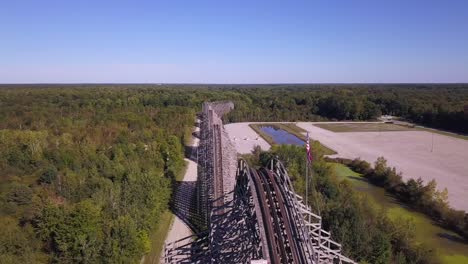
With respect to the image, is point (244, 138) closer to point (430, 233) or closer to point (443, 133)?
point (430, 233)

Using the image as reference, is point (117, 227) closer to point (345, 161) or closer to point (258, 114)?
point (345, 161)

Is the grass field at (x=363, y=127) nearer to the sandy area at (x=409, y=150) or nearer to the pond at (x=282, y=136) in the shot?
the sandy area at (x=409, y=150)

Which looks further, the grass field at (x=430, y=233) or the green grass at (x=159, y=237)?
the grass field at (x=430, y=233)

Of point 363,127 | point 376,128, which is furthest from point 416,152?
point 363,127

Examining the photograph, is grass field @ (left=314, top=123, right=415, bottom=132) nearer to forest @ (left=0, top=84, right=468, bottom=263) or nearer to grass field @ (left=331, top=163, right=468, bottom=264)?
forest @ (left=0, top=84, right=468, bottom=263)

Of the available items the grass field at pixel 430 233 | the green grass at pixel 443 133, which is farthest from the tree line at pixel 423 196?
the green grass at pixel 443 133

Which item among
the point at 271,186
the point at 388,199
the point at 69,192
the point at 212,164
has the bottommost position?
the point at 388,199

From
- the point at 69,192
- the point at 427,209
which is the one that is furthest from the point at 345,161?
the point at 69,192

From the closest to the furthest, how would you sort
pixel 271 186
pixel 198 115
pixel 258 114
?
1. pixel 271 186
2. pixel 198 115
3. pixel 258 114
